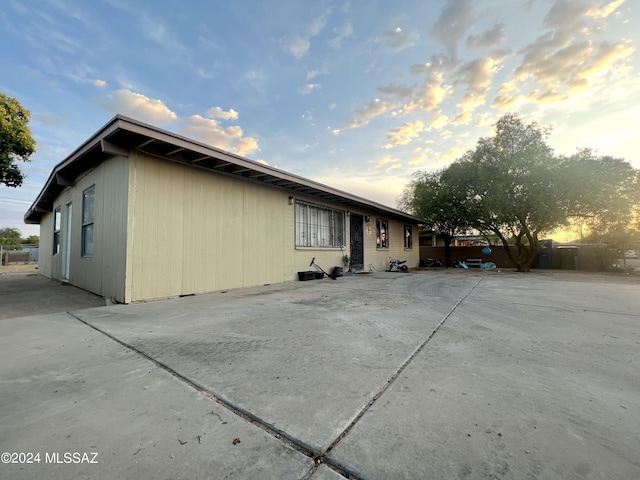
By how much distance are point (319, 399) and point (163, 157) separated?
17.2 ft

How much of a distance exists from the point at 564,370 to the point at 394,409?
63.3 inches

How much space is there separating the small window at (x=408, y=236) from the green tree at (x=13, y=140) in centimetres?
1642

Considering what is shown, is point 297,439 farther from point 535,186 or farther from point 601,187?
point 601,187

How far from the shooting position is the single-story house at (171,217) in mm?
4766

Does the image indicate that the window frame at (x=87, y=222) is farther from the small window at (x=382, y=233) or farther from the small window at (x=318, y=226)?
the small window at (x=382, y=233)

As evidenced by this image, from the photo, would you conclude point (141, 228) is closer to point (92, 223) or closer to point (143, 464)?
point (92, 223)

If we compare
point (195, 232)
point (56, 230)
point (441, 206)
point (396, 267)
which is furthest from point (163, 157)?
point (441, 206)

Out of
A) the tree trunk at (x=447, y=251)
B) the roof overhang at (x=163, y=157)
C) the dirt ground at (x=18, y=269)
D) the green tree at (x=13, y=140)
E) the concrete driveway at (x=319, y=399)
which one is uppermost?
the green tree at (x=13, y=140)

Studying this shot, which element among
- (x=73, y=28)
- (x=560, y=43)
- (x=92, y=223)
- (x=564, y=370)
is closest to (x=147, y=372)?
(x=564, y=370)

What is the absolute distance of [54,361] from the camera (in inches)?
88.2

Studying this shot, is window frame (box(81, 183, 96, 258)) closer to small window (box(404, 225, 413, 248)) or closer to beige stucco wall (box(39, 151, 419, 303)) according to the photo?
beige stucco wall (box(39, 151, 419, 303))

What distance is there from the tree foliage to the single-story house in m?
8.94

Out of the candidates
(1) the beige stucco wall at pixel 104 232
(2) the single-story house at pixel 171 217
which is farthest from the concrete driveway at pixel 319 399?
(2) the single-story house at pixel 171 217

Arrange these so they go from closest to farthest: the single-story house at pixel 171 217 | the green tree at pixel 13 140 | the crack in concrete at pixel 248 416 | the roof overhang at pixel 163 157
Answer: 1. the crack in concrete at pixel 248 416
2. the roof overhang at pixel 163 157
3. the single-story house at pixel 171 217
4. the green tree at pixel 13 140
